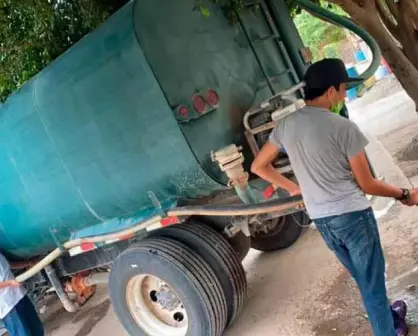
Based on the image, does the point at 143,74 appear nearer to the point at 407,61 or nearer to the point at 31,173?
the point at 31,173

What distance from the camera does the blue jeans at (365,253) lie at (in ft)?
10.7

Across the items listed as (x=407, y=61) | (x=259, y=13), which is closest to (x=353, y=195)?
(x=259, y=13)

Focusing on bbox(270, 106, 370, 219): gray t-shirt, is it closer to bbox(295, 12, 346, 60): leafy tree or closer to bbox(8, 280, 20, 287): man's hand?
bbox(8, 280, 20, 287): man's hand

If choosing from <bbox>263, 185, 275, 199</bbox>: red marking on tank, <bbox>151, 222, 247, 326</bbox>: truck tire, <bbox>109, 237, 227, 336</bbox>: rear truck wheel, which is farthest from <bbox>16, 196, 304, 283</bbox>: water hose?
<bbox>151, 222, 247, 326</bbox>: truck tire

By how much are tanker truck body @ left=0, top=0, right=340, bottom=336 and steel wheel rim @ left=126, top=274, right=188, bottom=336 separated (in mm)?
10

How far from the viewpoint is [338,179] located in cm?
325

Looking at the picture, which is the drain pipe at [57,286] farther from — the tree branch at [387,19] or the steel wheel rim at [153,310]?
the tree branch at [387,19]

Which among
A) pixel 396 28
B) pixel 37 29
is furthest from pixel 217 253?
pixel 396 28

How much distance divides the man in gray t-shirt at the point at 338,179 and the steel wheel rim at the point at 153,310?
73.4 inches

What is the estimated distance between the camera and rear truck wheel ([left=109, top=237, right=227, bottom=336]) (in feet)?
14.7

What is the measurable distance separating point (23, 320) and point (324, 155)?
3.44 m

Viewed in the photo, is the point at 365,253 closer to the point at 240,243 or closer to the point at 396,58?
the point at 240,243

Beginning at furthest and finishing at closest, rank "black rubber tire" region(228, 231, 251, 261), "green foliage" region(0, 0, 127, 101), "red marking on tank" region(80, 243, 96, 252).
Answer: "black rubber tire" region(228, 231, 251, 261) < "red marking on tank" region(80, 243, 96, 252) < "green foliage" region(0, 0, 127, 101)

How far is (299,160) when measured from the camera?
11.0 feet
